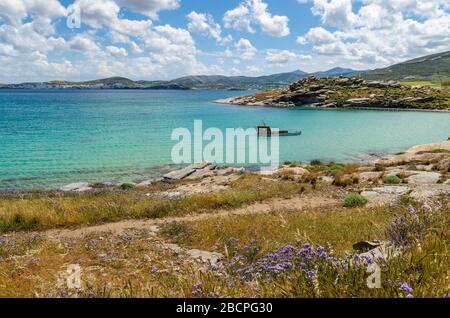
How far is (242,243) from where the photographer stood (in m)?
9.92

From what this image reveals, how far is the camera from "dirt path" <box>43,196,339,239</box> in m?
13.1

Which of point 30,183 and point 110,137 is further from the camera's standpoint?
point 110,137

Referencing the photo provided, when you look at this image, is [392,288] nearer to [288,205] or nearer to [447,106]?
[288,205]

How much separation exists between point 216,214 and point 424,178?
50.9ft

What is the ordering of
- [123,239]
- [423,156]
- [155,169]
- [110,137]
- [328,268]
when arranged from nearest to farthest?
1. [328,268]
2. [123,239]
3. [423,156]
4. [155,169]
5. [110,137]

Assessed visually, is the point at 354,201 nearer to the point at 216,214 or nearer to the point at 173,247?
the point at 216,214

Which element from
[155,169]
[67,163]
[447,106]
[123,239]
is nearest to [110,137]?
[67,163]

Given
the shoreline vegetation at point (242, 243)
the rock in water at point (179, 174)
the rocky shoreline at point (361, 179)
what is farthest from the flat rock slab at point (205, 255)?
the rock in water at point (179, 174)

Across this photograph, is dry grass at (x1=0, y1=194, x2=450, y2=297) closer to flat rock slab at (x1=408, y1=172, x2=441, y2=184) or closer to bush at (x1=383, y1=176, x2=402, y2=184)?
bush at (x1=383, y1=176, x2=402, y2=184)

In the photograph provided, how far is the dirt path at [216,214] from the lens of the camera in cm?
1305

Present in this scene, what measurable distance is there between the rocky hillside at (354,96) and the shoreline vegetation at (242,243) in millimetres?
119147

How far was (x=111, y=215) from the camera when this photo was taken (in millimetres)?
14898

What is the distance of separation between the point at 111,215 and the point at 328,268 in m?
12.4

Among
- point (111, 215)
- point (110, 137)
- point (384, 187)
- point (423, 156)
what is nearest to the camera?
point (111, 215)
